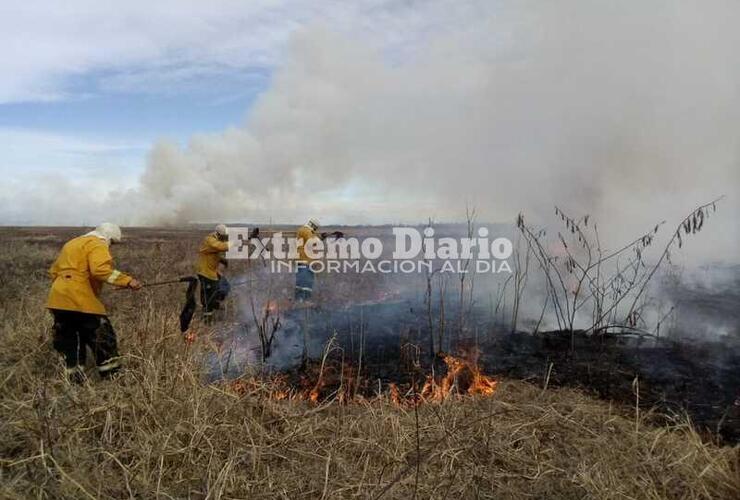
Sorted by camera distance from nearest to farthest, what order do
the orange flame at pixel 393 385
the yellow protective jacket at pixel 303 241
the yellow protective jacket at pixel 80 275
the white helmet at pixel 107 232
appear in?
the yellow protective jacket at pixel 80 275 < the orange flame at pixel 393 385 < the white helmet at pixel 107 232 < the yellow protective jacket at pixel 303 241

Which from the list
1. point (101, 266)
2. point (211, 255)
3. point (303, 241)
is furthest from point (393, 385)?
point (303, 241)

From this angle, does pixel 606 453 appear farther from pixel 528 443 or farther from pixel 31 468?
pixel 31 468

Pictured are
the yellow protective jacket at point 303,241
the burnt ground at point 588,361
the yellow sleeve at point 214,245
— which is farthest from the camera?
the yellow protective jacket at point 303,241

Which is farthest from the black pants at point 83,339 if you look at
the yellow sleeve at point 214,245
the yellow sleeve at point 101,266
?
the yellow sleeve at point 214,245

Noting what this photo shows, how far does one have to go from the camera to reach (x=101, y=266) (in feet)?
19.1

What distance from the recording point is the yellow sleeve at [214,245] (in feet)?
32.7

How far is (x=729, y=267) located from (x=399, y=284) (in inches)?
514

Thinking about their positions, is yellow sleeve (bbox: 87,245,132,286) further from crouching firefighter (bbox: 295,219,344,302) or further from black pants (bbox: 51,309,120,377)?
crouching firefighter (bbox: 295,219,344,302)

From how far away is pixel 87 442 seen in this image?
4406mm

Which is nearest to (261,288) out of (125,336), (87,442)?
(125,336)

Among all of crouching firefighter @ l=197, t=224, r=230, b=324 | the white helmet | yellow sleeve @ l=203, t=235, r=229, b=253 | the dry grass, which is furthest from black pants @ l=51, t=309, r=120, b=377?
yellow sleeve @ l=203, t=235, r=229, b=253

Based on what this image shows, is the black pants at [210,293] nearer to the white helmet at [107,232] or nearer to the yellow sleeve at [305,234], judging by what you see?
the yellow sleeve at [305,234]

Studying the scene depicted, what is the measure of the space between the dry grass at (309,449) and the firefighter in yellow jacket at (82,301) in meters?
0.42

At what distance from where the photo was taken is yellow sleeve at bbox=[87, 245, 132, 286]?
580 cm
